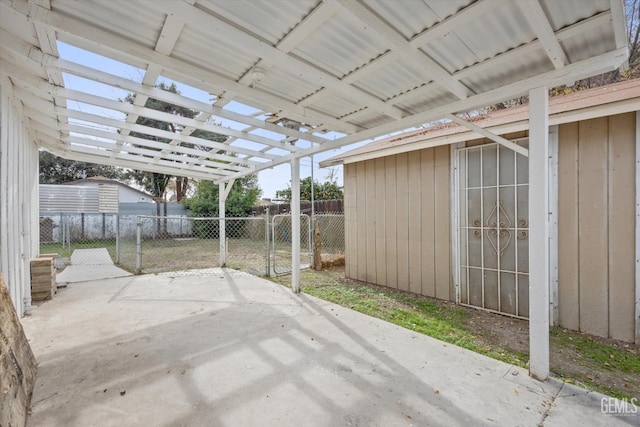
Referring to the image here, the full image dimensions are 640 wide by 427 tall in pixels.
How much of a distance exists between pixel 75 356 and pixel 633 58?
12.8 metres

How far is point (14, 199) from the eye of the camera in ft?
11.4

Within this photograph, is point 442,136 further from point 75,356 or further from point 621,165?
point 75,356

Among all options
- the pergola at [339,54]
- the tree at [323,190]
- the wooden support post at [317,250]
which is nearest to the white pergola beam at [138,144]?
the pergola at [339,54]

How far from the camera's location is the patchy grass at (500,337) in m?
2.48

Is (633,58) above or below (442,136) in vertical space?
above

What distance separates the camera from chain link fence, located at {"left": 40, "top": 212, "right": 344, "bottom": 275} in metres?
7.32

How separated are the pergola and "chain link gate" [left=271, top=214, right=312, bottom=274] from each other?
172 inches

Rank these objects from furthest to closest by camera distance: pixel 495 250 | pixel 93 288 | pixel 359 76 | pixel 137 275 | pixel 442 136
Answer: pixel 137 275 → pixel 93 288 → pixel 442 136 → pixel 495 250 → pixel 359 76

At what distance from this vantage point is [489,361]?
2652 mm

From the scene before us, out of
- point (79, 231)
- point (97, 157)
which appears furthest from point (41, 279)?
point (79, 231)

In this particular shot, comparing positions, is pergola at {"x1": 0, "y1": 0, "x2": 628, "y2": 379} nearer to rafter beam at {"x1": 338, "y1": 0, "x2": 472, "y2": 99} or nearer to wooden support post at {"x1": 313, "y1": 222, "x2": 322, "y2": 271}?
rafter beam at {"x1": 338, "y1": 0, "x2": 472, "y2": 99}

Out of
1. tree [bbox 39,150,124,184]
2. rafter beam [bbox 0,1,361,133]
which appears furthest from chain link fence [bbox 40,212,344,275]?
tree [bbox 39,150,124,184]

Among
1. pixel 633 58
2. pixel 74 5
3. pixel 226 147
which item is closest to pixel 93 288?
pixel 226 147

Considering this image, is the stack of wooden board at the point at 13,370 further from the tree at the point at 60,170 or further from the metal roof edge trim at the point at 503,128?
the tree at the point at 60,170
